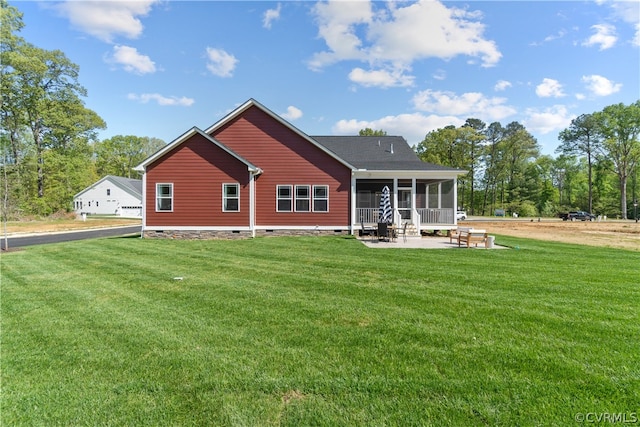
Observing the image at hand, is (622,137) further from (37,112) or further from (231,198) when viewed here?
(37,112)

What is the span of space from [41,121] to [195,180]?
111 ft

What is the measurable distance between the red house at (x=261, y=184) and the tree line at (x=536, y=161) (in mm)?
37008

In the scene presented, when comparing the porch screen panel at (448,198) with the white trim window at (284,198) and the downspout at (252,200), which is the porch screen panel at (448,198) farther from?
the downspout at (252,200)

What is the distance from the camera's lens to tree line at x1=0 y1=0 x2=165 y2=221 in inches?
1246

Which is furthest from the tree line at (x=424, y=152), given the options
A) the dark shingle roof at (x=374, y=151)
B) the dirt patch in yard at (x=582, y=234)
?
the dirt patch in yard at (x=582, y=234)

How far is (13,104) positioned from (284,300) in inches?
1750

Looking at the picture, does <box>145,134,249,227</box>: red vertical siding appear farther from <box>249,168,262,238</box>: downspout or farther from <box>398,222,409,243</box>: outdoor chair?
<box>398,222,409,243</box>: outdoor chair

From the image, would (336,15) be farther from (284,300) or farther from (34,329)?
(34,329)

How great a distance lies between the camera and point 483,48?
13.8 meters

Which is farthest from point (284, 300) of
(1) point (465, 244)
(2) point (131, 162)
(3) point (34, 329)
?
(2) point (131, 162)

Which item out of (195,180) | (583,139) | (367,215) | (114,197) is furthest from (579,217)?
(114,197)

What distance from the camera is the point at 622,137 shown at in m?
51.9

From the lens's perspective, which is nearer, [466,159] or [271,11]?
[271,11]

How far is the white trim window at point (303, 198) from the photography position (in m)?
16.5
